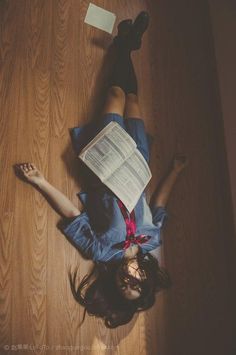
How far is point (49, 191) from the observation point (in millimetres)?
1285

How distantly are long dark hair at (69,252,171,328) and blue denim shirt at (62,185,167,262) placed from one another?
52 mm

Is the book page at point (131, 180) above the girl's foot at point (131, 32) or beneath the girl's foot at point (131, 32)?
beneath

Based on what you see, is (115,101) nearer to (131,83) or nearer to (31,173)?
(131,83)

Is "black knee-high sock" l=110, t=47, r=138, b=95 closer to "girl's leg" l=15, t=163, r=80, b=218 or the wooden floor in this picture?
the wooden floor

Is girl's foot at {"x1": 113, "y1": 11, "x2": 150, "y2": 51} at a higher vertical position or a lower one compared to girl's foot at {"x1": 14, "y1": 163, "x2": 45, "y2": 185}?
higher

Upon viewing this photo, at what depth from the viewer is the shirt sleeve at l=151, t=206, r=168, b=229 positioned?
138cm

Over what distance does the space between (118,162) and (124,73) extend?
1.31 feet

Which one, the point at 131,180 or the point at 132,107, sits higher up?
the point at 132,107

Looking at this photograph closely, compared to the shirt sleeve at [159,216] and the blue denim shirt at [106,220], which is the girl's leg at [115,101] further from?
the shirt sleeve at [159,216]

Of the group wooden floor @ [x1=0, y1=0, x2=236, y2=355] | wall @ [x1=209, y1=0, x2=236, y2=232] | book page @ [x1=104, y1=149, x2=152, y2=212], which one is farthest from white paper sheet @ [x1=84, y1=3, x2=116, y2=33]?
book page @ [x1=104, y1=149, x2=152, y2=212]

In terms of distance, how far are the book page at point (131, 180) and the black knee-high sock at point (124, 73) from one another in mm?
298

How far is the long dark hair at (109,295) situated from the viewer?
1251mm

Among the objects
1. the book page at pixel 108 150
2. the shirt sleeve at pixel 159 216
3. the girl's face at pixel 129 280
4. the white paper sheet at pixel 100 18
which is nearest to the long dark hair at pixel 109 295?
the girl's face at pixel 129 280

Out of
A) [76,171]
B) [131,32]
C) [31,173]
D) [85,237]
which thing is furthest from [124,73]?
[85,237]
